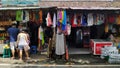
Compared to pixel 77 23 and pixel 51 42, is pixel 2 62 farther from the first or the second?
pixel 77 23

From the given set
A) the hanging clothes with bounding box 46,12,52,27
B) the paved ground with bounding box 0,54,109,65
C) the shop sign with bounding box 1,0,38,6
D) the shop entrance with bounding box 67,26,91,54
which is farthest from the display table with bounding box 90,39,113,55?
the shop sign with bounding box 1,0,38,6

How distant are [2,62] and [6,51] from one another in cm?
104

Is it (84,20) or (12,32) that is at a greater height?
(84,20)

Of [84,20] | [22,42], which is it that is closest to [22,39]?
[22,42]

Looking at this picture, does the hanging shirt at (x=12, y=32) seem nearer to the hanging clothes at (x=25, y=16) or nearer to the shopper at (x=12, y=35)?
the shopper at (x=12, y=35)

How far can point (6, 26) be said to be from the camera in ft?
56.7

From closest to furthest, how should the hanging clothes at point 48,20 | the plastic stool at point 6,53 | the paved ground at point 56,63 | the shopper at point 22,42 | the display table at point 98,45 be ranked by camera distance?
the paved ground at point 56,63, the shopper at point 22,42, the hanging clothes at point 48,20, the plastic stool at point 6,53, the display table at point 98,45

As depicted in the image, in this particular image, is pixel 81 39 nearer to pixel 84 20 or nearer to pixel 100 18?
pixel 84 20

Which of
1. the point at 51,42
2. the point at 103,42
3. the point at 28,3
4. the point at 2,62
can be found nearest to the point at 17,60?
the point at 2,62

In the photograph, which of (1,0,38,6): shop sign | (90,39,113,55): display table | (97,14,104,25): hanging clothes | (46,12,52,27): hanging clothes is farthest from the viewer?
(1,0,38,6): shop sign

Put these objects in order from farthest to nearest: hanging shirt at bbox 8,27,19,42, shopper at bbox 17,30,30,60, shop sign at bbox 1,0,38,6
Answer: shop sign at bbox 1,0,38,6 < hanging shirt at bbox 8,27,19,42 < shopper at bbox 17,30,30,60

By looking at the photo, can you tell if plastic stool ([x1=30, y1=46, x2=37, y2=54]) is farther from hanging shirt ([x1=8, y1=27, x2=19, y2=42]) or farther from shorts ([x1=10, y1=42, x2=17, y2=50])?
hanging shirt ([x1=8, y1=27, x2=19, y2=42])

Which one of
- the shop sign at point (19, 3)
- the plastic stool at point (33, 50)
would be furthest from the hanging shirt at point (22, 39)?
the shop sign at point (19, 3)

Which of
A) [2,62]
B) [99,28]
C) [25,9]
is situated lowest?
[2,62]
